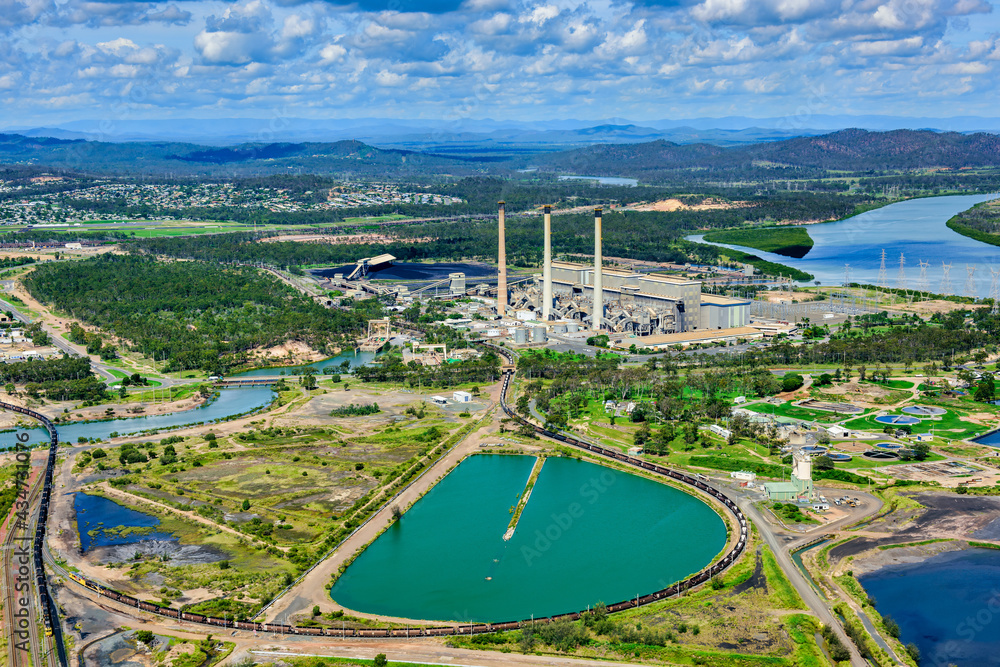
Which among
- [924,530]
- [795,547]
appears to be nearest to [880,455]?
[924,530]

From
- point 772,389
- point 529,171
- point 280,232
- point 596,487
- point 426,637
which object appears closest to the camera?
point 426,637

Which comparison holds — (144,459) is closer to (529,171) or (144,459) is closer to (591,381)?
(591,381)

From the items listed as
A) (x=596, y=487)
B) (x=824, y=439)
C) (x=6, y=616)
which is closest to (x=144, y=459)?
(x=6, y=616)

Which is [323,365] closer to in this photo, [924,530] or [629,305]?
[629,305]

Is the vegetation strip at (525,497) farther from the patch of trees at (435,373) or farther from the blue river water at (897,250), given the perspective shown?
the blue river water at (897,250)

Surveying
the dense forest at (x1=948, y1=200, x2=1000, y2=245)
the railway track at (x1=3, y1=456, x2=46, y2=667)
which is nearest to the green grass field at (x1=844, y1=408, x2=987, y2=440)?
the railway track at (x1=3, y1=456, x2=46, y2=667)

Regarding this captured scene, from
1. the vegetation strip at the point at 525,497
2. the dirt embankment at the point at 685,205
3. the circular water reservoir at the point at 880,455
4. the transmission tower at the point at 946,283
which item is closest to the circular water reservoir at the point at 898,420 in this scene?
the circular water reservoir at the point at 880,455
